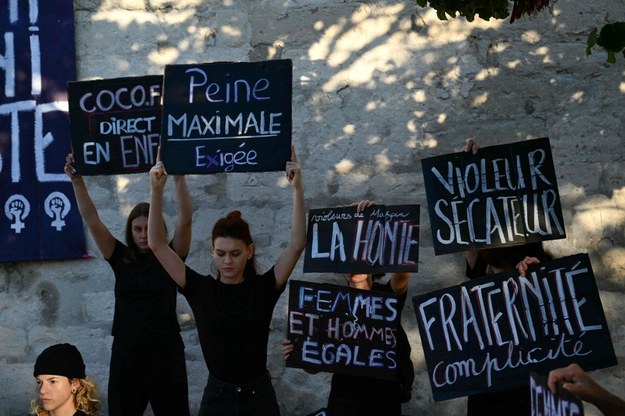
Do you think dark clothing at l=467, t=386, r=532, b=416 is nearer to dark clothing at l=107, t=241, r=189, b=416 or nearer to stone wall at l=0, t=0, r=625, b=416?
dark clothing at l=107, t=241, r=189, b=416

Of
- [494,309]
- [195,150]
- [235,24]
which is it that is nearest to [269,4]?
[235,24]

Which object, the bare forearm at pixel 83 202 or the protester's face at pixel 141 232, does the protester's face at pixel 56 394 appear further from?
the bare forearm at pixel 83 202

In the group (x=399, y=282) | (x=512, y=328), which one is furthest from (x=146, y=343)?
Result: (x=512, y=328)

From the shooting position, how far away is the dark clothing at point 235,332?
18.9 ft

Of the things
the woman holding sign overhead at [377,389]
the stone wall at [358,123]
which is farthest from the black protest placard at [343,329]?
the stone wall at [358,123]

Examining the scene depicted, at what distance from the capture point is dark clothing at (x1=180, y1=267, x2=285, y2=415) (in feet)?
18.9

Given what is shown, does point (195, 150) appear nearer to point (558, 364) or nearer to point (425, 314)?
point (425, 314)

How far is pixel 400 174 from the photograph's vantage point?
757 centimetres

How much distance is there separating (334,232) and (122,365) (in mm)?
1375

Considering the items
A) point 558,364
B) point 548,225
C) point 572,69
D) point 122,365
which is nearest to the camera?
point 558,364

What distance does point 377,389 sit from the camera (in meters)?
5.94

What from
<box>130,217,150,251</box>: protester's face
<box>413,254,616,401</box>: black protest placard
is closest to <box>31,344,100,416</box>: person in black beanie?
<box>130,217,150,251</box>: protester's face

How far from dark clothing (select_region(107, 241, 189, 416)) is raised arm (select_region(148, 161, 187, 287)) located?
50 cm

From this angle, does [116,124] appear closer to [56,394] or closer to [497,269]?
[56,394]
